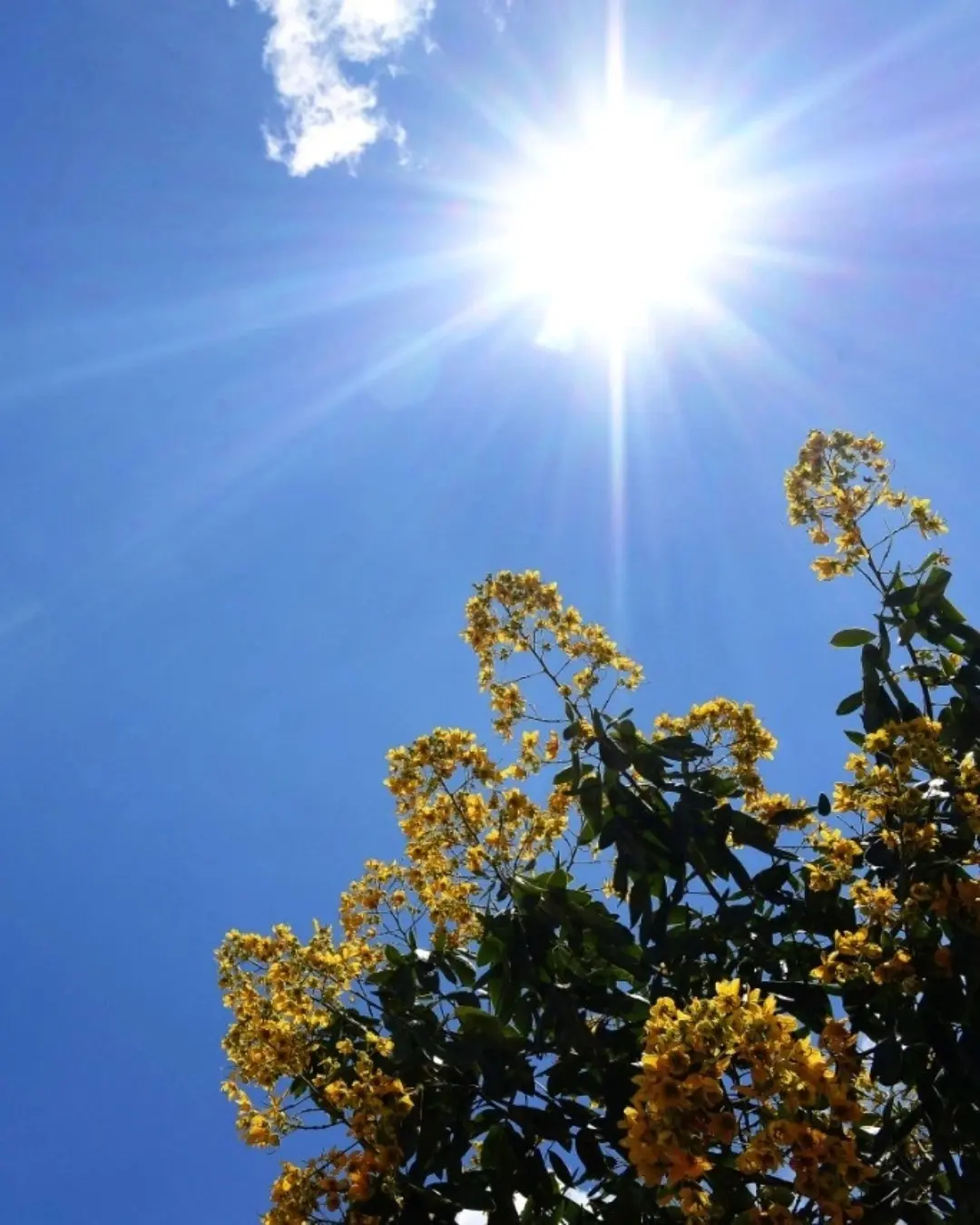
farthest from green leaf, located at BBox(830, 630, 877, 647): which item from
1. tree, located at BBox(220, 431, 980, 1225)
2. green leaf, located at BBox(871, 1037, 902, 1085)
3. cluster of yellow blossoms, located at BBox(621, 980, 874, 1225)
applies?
cluster of yellow blossoms, located at BBox(621, 980, 874, 1225)

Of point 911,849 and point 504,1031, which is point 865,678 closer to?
point 911,849

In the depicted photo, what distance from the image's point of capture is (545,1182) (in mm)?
3047

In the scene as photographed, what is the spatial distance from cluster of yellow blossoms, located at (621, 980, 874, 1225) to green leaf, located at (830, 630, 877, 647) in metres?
1.99

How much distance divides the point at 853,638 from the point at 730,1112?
2154mm

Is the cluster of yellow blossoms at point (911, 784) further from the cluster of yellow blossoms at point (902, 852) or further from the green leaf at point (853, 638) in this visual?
the green leaf at point (853, 638)

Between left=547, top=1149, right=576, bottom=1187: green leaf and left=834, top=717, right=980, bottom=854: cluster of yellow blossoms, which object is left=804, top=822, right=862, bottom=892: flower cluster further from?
left=547, top=1149, right=576, bottom=1187: green leaf

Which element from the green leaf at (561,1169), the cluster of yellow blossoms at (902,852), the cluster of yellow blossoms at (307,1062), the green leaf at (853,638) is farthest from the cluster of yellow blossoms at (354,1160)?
the green leaf at (853,638)

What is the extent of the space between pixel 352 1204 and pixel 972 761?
249 cm

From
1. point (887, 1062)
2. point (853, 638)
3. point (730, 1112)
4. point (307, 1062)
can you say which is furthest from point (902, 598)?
point (307, 1062)

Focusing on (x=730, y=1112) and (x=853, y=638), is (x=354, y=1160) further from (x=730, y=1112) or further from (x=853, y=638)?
(x=853, y=638)

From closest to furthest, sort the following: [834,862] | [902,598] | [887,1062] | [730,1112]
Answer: [730,1112], [887,1062], [834,862], [902,598]

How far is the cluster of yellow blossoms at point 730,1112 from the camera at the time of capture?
2.01 m

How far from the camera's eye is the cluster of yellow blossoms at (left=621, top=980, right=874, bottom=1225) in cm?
201

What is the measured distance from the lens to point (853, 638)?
3.77 metres
